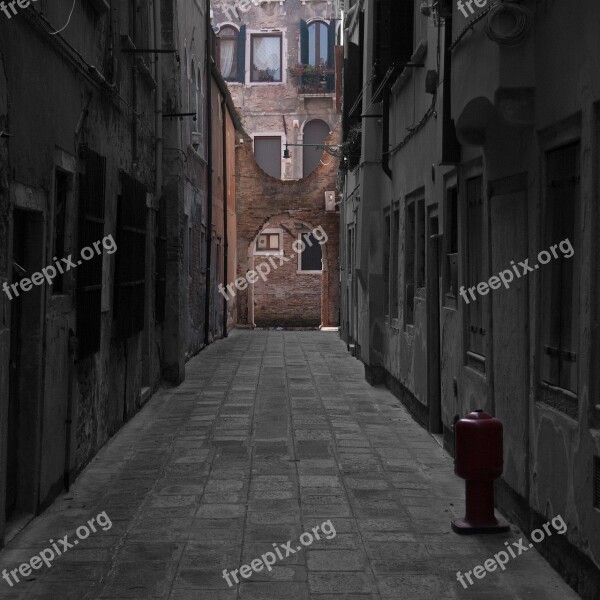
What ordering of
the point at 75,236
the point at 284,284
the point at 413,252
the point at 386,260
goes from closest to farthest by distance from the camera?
the point at 75,236, the point at 413,252, the point at 386,260, the point at 284,284

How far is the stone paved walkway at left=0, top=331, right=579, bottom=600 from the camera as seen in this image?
5020 mm

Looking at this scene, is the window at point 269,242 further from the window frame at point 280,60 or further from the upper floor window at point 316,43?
the upper floor window at point 316,43

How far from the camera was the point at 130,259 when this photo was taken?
9.90 meters

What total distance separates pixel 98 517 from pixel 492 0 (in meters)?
4.17

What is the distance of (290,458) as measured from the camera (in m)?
8.31

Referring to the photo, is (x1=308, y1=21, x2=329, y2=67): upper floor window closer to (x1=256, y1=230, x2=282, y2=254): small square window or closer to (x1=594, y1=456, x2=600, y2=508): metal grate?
(x1=256, y1=230, x2=282, y2=254): small square window

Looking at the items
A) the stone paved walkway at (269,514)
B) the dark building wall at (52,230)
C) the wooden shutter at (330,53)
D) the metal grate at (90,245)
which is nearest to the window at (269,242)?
the wooden shutter at (330,53)
